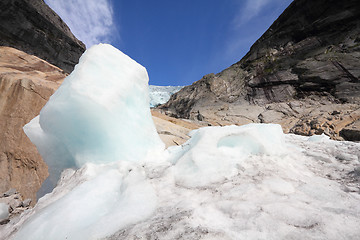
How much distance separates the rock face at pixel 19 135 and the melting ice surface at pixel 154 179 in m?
3.81

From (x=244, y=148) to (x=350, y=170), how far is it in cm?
139

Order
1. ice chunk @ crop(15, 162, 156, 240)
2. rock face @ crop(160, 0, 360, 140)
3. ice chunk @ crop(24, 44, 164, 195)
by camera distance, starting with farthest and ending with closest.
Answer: rock face @ crop(160, 0, 360, 140) < ice chunk @ crop(24, 44, 164, 195) < ice chunk @ crop(15, 162, 156, 240)

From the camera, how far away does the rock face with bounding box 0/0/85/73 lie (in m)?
20.6

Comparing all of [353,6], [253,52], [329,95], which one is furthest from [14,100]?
[353,6]

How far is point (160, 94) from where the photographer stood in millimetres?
55875

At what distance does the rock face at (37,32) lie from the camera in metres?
20.6

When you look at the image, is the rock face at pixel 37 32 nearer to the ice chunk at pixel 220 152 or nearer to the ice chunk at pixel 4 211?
the ice chunk at pixel 4 211

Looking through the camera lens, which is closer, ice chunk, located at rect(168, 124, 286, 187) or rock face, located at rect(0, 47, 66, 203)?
ice chunk, located at rect(168, 124, 286, 187)

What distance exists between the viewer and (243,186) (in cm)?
177

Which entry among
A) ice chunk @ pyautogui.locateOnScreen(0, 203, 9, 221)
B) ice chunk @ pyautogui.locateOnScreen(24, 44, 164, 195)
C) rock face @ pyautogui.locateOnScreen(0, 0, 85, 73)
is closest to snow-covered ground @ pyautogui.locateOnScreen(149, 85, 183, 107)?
rock face @ pyautogui.locateOnScreen(0, 0, 85, 73)

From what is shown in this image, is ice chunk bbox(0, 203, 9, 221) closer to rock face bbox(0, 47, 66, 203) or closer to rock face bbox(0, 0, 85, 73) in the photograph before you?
rock face bbox(0, 47, 66, 203)

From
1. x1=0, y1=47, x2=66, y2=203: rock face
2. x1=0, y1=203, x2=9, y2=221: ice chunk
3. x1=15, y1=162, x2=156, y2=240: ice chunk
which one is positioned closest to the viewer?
x1=15, y1=162, x2=156, y2=240: ice chunk

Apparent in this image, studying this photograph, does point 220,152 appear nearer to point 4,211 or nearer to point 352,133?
point 4,211

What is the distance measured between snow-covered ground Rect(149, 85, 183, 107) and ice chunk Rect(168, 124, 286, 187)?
1844 inches
